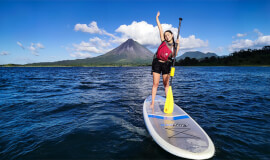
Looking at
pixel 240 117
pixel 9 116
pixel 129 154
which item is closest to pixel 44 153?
pixel 129 154

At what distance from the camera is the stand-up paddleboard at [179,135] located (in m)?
3.16

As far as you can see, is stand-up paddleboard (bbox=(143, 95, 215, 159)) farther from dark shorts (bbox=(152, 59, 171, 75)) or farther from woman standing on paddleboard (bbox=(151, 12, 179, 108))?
dark shorts (bbox=(152, 59, 171, 75))

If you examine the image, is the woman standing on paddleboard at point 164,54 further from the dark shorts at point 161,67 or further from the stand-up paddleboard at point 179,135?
the stand-up paddleboard at point 179,135

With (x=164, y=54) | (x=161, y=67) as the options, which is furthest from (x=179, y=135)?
(x=164, y=54)

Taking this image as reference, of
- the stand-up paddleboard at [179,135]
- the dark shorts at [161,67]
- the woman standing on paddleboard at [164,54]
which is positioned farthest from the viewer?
the dark shorts at [161,67]

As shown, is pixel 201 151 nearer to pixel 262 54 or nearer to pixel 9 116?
pixel 9 116

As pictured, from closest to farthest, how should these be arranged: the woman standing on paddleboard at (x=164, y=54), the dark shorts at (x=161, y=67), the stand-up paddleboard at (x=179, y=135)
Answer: the stand-up paddleboard at (x=179, y=135) → the woman standing on paddleboard at (x=164, y=54) → the dark shorts at (x=161, y=67)

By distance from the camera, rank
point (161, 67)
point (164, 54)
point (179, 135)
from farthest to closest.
→ point (161, 67), point (164, 54), point (179, 135)

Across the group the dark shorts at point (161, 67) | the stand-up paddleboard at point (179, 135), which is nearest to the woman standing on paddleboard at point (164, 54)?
the dark shorts at point (161, 67)

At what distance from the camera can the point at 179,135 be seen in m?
3.85

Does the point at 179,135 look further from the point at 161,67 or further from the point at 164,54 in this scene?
the point at 164,54

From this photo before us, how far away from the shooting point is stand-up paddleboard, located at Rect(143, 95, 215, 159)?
3.16 metres

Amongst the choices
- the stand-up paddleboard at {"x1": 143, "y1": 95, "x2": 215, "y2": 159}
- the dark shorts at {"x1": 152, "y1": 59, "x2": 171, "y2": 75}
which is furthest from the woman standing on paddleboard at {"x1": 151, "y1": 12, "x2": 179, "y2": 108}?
the stand-up paddleboard at {"x1": 143, "y1": 95, "x2": 215, "y2": 159}

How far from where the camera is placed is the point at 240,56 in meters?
166
